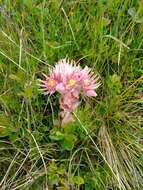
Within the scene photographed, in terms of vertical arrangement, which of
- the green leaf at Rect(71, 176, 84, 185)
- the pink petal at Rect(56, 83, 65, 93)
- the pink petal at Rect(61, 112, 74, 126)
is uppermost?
the pink petal at Rect(56, 83, 65, 93)

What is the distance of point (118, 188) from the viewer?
1.83 metres

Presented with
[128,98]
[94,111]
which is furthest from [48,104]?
[128,98]

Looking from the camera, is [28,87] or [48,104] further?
[48,104]

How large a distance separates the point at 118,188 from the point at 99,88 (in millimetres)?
380

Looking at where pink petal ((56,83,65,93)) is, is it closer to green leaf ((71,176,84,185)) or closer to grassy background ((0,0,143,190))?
grassy background ((0,0,143,190))

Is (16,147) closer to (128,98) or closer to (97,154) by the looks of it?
(97,154)

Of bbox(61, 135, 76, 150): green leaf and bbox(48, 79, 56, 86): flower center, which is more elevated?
bbox(48, 79, 56, 86): flower center

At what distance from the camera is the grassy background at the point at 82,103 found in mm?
1806

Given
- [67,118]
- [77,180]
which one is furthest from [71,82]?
[77,180]

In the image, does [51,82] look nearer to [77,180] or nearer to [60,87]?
[60,87]

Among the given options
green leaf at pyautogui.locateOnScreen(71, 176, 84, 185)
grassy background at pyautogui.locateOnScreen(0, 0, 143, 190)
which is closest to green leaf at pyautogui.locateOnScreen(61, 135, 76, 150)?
grassy background at pyautogui.locateOnScreen(0, 0, 143, 190)

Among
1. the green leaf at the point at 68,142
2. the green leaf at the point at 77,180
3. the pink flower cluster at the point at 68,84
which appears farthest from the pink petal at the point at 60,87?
the green leaf at the point at 77,180

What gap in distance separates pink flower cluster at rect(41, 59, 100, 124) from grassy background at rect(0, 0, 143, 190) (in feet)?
0.12

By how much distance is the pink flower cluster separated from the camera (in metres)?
1.76
